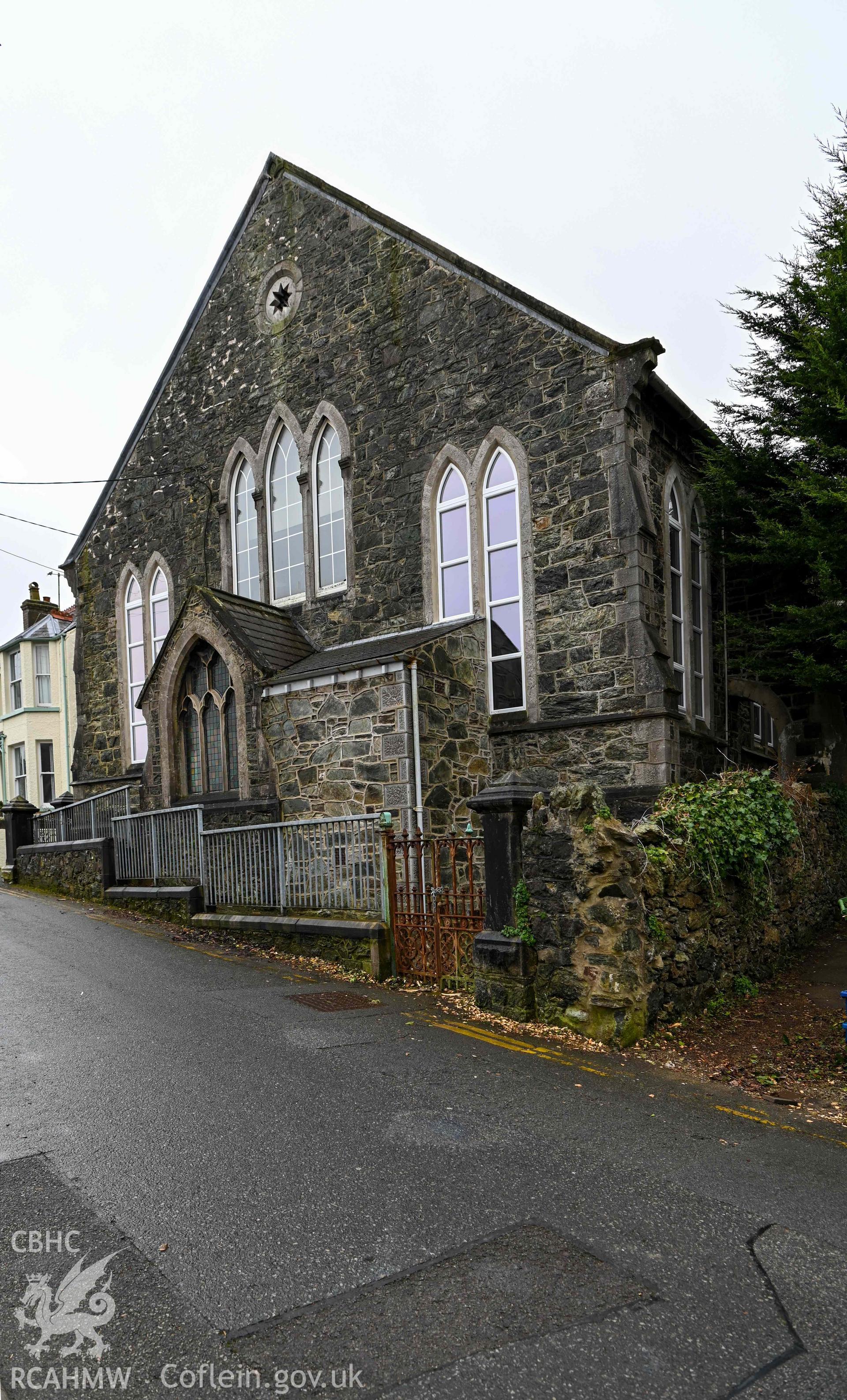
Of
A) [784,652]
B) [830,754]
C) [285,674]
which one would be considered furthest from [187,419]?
[830,754]

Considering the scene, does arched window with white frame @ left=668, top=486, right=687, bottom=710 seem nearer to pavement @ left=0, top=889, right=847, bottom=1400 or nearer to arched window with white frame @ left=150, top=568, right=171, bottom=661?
pavement @ left=0, top=889, right=847, bottom=1400

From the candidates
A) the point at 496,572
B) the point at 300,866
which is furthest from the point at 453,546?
the point at 300,866

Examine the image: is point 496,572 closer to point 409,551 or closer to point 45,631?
point 409,551

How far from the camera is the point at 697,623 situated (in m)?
14.5

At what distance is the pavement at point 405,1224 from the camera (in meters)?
3.20

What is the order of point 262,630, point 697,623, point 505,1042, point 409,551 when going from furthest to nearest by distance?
1. point 262,630
2. point 409,551
3. point 697,623
4. point 505,1042

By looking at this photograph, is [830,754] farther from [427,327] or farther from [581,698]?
[427,327]

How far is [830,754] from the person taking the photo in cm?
1502

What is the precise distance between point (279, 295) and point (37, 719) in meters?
20.3

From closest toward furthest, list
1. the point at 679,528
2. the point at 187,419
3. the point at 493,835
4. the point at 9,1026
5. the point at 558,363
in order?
the point at 9,1026 → the point at 493,835 → the point at 558,363 → the point at 679,528 → the point at 187,419

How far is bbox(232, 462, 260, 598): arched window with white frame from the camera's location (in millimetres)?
17375

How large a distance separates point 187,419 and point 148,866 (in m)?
8.98

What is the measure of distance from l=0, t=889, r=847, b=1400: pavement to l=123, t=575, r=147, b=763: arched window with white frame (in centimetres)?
1284

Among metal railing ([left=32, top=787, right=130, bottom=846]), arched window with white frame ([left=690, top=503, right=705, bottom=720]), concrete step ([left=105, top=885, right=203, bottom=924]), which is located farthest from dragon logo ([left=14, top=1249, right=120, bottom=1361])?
metal railing ([left=32, top=787, right=130, bottom=846])
